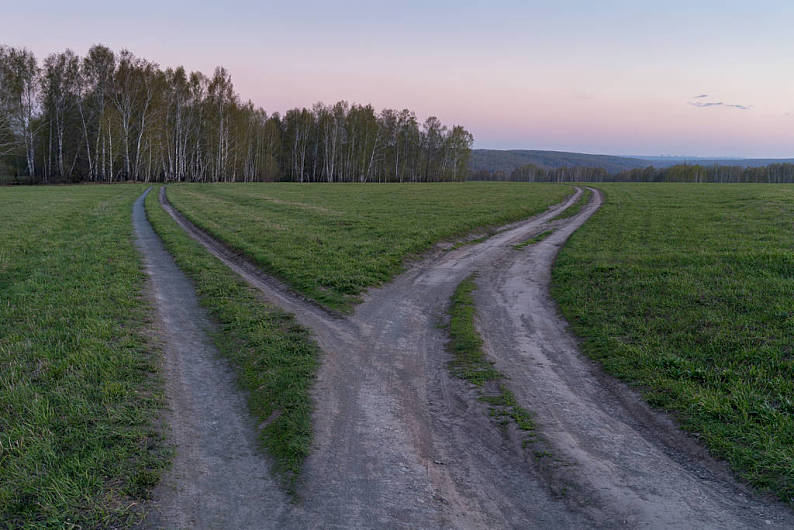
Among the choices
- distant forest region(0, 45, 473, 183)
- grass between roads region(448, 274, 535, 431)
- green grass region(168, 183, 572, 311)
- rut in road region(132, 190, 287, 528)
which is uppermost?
distant forest region(0, 45, 473, 183)

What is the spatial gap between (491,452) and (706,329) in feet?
20.5

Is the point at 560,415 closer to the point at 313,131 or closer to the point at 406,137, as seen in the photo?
the point at 313,131

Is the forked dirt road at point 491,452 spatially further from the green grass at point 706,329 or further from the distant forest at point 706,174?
the distant forest at point 706,174

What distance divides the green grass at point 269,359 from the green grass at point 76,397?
1294mm

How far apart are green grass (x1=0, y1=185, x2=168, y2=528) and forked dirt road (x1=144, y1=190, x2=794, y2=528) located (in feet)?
5.29

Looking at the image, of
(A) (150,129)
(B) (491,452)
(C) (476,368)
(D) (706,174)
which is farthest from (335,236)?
(D) (706,174)

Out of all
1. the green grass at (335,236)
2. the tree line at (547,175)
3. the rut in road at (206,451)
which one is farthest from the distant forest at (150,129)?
the tree line at (547,175)

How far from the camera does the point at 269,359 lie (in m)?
8.02

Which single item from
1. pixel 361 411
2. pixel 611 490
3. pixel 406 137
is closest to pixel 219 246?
pixel 361 411

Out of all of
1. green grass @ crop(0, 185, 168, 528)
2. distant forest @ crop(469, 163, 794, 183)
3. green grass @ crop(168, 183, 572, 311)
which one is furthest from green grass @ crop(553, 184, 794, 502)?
distant forest @ crop(469, 163, 794, 183)

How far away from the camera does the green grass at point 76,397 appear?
177 inches

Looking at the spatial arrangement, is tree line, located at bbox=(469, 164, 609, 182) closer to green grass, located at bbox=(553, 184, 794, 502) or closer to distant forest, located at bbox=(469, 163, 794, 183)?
distant forest, located at bbox=(469, 163, 794, 183)

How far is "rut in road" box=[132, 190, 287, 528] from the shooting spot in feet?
14.7

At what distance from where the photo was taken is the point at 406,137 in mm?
109750
